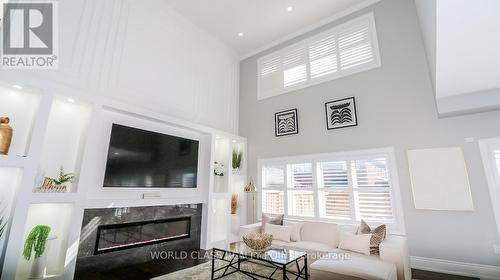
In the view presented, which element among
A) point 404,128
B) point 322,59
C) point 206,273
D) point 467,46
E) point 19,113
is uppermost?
point 322,59

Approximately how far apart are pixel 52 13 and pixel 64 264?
3.49 metres

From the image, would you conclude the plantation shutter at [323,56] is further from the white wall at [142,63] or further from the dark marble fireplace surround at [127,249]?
the dark marble fireplace surround at [127,249]

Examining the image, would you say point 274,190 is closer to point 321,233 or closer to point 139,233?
point 321,233

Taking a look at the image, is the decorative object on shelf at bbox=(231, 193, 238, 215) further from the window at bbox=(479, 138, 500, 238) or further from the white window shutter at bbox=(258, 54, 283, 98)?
the window at bbox=(479, 138, 500, 238)

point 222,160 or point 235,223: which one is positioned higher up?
point 222,160

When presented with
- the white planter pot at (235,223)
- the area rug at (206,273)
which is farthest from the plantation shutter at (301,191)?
the area rug at (206,273)

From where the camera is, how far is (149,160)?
405 centimetres

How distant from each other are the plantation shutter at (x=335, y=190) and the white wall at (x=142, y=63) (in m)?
2.71

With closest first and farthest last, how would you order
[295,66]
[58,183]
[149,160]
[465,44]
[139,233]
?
[465,44], [58,183], [139,233], [149,160], [295,66]

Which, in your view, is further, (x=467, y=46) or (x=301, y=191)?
(x=301, y=191)

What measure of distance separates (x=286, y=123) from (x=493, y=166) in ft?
11.5

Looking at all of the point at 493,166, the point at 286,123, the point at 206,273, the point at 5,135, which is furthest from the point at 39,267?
the point at 493,166

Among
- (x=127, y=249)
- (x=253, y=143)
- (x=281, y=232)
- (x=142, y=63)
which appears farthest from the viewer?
(x=253, y=143)

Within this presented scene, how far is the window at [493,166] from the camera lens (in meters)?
3.21
